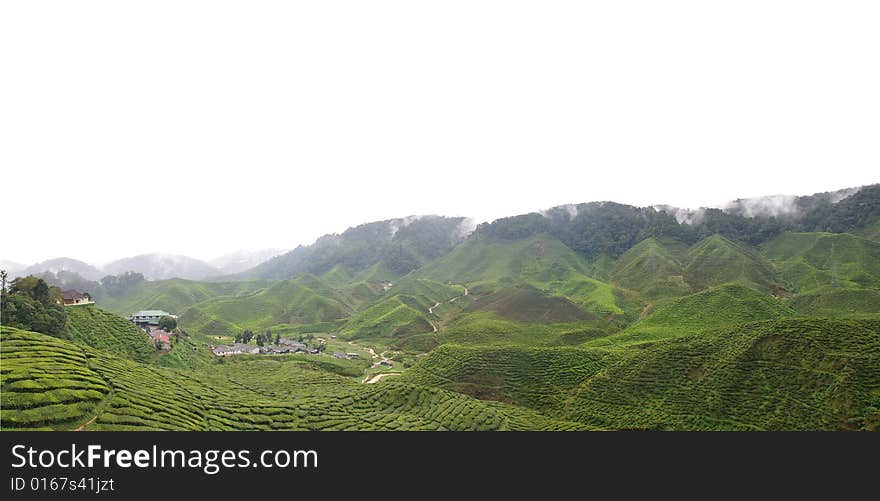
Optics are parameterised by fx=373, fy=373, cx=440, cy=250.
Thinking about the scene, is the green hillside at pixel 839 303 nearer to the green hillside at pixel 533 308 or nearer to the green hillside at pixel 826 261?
the green hillside at pixel 826 261

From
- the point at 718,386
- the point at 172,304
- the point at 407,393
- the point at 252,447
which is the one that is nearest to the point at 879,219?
the point at 718,386

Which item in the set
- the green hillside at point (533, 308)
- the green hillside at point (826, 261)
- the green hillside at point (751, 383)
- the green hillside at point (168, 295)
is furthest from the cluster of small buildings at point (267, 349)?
the green hillside at point (826, 261)

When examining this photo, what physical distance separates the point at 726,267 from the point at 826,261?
27.1 meters

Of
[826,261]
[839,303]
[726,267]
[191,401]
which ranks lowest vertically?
[839,303]

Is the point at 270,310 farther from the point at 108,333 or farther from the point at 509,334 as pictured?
the point at 509,334

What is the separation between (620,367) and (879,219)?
6137 inches

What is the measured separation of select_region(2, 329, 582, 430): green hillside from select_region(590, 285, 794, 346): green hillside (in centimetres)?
3653

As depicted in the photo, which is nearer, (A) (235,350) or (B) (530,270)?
(A) (235,350)

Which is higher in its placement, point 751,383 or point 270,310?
point 270,310

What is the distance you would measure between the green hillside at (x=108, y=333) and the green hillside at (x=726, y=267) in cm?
12543

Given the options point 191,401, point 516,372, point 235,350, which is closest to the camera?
point 191,401

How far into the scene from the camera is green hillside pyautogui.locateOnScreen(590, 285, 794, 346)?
65.4 m

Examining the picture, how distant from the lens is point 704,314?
2849 inches

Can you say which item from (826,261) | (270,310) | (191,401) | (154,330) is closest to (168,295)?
(270,310)
